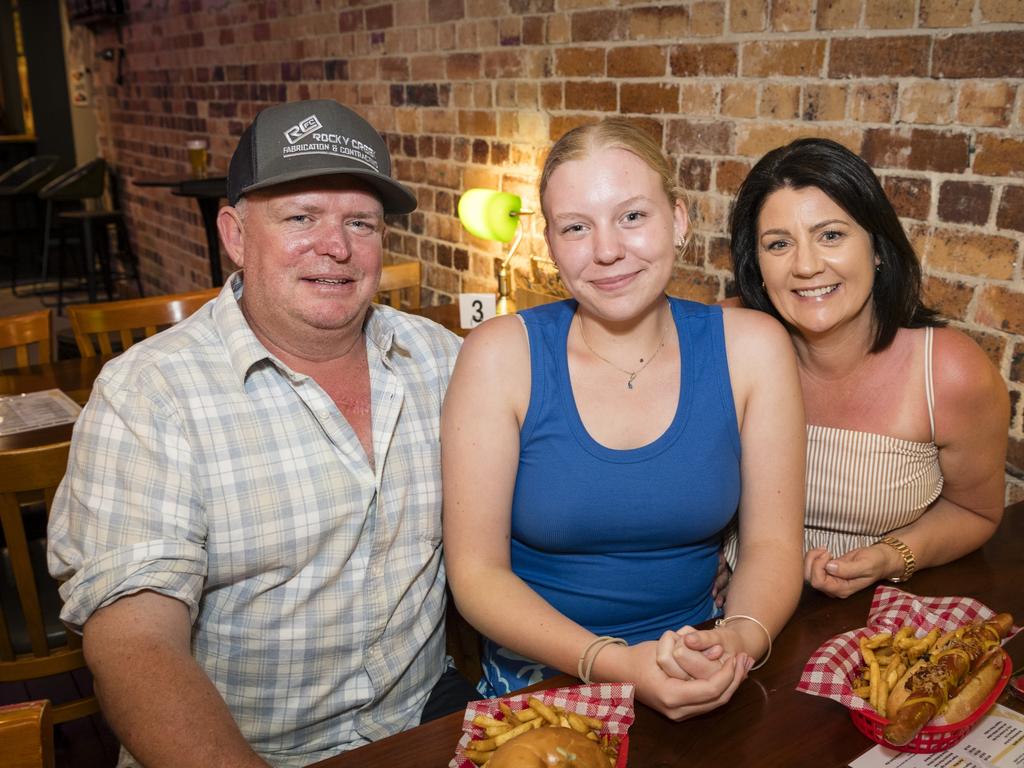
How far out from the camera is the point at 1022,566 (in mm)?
1458

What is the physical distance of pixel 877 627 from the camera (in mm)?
1219

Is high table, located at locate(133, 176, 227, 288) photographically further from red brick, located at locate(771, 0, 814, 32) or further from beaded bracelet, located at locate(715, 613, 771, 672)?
beaded bracelet, located at locate(715, 613, 771, 672)

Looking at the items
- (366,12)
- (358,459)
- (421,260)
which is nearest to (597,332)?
(358,459)

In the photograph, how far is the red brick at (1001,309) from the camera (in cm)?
176

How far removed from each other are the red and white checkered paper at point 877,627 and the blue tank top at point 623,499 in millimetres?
290

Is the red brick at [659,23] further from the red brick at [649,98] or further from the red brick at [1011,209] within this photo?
the red brick at [1011,209]

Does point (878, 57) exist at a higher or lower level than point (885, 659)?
Result: higher

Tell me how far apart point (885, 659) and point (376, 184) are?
1074 millimetres

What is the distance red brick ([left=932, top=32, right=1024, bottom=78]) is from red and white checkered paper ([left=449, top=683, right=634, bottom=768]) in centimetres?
142

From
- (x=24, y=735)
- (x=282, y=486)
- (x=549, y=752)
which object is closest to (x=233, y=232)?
(x=282, y=486)

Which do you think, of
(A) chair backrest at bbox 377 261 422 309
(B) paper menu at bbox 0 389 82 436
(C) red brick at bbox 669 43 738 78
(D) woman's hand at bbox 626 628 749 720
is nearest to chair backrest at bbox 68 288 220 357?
(B) paper menu at bbox 0 389 82 436

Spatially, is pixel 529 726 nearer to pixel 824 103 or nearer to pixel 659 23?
pixel 824 103

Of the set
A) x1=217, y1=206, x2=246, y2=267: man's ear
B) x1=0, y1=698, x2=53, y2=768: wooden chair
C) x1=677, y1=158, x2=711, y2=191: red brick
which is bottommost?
x1=0, y1=698, x2=53, y2=768: wooden chair

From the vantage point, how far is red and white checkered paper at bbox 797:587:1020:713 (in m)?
1.09
